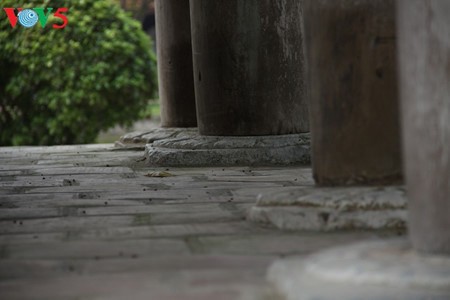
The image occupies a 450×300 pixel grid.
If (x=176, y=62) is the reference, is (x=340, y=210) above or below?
below

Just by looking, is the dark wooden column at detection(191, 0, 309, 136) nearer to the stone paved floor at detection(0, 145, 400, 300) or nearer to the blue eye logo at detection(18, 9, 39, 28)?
the stone paved floor at detection(0, 145, 400, 300)

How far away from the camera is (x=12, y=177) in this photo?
612cm

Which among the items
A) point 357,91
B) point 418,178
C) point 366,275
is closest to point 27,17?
point 357,91

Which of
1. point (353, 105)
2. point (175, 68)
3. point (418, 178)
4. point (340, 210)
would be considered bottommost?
point (340, 210)

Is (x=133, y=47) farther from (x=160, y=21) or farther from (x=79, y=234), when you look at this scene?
(x=79, y=234)

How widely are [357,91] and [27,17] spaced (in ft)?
28.7

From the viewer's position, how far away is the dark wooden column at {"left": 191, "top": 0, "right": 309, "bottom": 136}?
6.31 m

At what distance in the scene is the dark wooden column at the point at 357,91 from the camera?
373cm

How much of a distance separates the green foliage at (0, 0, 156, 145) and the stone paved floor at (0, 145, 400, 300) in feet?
19.7

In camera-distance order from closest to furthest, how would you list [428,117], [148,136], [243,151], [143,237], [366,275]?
1. [366,275]
2. [428,117]
3. [143,237]
4. [243,151]
5. [148,136]

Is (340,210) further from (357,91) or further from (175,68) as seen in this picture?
(175,68)

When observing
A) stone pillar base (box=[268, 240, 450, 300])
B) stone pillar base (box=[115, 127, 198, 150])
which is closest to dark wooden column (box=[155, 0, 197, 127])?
stone pillar base (box=[115, 127, 198, 150])

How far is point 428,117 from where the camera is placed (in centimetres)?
263

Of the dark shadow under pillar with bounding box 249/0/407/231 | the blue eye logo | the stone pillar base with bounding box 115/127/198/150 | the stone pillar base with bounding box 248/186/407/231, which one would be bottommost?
the stone pillar base with bounding box 115/127/198/150
